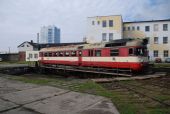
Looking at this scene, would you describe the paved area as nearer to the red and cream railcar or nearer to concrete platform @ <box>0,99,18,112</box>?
concrete platform @ <box>0,99,18,112</box>

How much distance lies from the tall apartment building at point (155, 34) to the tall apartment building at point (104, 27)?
15.9 ft

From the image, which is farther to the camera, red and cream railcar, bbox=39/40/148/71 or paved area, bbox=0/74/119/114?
red and cream railcar, bbox=39/40/148/71

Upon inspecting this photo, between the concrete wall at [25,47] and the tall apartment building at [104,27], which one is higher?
the tall apartment building at [104,27]

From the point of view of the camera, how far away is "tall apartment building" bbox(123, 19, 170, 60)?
4675 centimetres

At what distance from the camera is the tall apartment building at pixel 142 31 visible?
4612 centimetres

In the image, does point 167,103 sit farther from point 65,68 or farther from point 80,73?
point 65,68

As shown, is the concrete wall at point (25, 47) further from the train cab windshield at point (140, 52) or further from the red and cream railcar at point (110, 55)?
the train cab windshield at point (140, 52)

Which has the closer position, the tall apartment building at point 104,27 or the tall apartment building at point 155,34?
the tall apartment building at point 104,27

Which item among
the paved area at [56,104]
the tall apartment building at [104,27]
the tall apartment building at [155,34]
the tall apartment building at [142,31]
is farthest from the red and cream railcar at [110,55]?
the tall apartment building at [155,34]

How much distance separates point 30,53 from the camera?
60.0 m

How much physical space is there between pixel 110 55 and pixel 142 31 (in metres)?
30.9

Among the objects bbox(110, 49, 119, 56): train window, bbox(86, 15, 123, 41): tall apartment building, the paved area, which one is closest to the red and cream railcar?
bbox(110, 49, 119, 56): train window

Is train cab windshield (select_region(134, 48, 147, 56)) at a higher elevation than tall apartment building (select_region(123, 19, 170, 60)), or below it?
below

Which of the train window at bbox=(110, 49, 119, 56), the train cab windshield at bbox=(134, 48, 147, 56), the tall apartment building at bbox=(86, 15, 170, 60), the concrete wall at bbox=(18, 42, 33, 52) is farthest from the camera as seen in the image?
the concrete wall at bbox=(18, 42, 33, 52)
